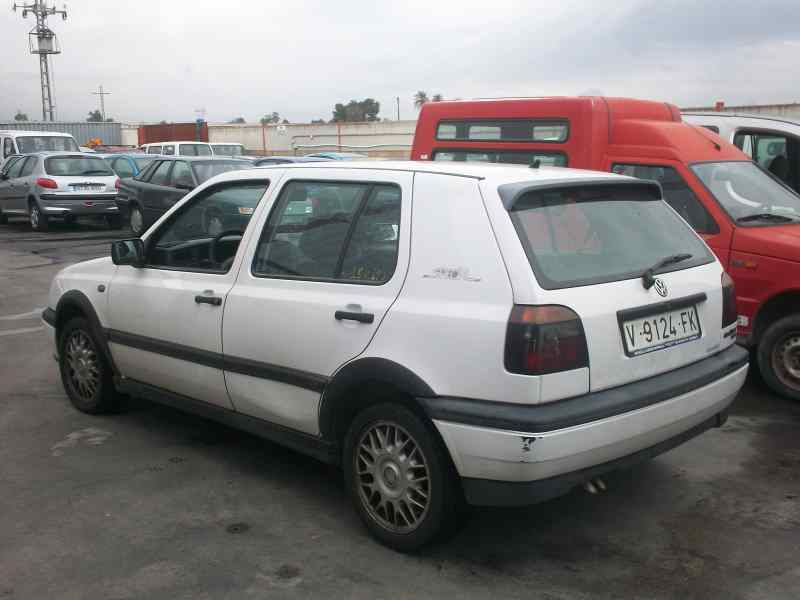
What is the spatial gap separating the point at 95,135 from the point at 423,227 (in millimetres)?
50071

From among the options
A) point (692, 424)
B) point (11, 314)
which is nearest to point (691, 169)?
point (692, 424)

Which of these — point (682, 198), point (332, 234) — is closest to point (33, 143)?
point (682, 198)

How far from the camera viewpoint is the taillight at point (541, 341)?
320cm

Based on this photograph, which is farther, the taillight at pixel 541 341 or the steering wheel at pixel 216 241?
the steering wheel at pixel 216 241

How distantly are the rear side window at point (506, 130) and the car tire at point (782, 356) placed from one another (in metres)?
2.24

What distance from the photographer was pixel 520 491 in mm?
3264

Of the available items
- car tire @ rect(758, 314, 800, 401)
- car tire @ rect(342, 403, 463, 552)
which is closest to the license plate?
car tire @ rect(342, 403, 463, 552)

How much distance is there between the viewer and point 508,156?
7543 mm

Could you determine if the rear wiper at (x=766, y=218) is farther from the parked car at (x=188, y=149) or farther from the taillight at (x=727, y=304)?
the parked car at (x=188, y=149)

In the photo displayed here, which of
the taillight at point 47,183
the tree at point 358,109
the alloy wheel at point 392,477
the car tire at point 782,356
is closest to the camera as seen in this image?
the alloy wheel at point 392,477

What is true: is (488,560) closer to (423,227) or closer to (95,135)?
(423,227)

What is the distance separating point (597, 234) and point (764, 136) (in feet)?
19.4

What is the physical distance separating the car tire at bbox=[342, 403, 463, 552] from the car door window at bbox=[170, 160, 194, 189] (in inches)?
476

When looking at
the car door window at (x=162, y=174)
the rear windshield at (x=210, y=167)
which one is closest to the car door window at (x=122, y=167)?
the car door window at (x=162, y=174)
